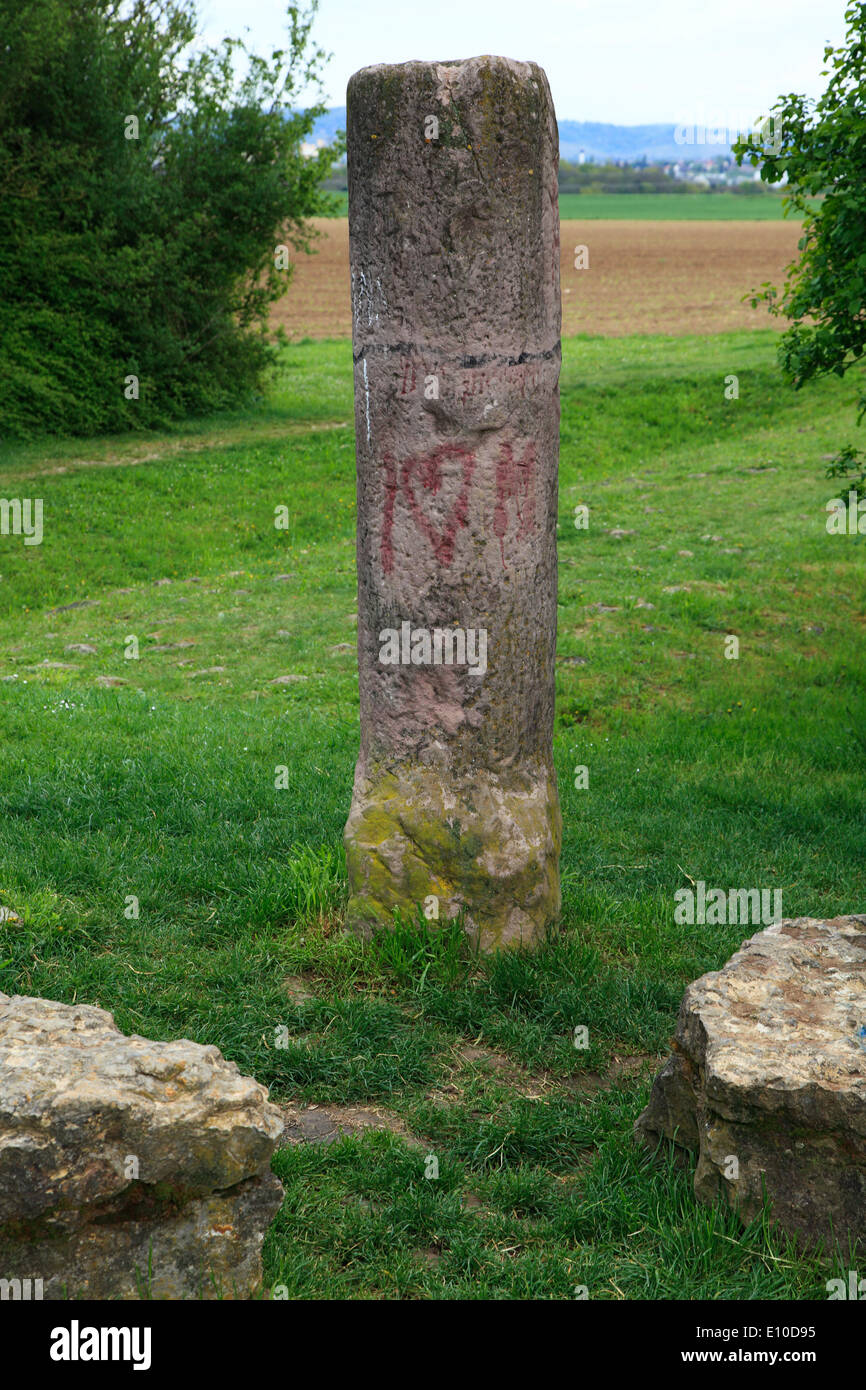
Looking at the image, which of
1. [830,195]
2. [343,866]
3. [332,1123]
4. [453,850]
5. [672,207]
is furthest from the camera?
[672,207]

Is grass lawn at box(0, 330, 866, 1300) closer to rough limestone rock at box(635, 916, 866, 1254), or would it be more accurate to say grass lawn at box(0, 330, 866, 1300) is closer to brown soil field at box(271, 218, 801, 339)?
rough limestone rock at box(635, 916, 866, 1254)

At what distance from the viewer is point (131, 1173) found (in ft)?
11.0

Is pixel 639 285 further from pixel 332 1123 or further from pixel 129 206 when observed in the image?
pixel 332 1123

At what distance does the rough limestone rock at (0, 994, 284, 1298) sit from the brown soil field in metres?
18.9

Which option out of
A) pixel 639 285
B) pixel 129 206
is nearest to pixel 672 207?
pixel 639 285

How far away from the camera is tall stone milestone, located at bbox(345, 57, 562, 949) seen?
200 inches

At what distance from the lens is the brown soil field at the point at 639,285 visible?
111 feet

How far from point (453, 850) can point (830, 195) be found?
18.6 ft

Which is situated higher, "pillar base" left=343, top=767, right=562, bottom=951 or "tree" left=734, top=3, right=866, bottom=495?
"tree" left=734, top=3, right=866, bottom=495

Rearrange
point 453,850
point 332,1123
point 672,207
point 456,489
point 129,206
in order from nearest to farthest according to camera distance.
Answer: point 332,1123 < point 456,489 < point 453,850 < point 129,206 < point 672,207

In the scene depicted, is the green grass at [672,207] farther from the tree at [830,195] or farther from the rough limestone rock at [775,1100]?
the rough limestone rock at [775,1100]

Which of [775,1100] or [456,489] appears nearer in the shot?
[775,1100]

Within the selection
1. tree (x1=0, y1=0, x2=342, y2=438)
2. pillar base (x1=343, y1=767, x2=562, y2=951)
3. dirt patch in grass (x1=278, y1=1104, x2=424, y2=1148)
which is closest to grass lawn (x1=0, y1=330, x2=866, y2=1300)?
dirt patch in grass (x1=278, y1=1104, x2=424, y2=1148)

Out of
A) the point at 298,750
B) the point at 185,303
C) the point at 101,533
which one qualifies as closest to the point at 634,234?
the point at 185,303
